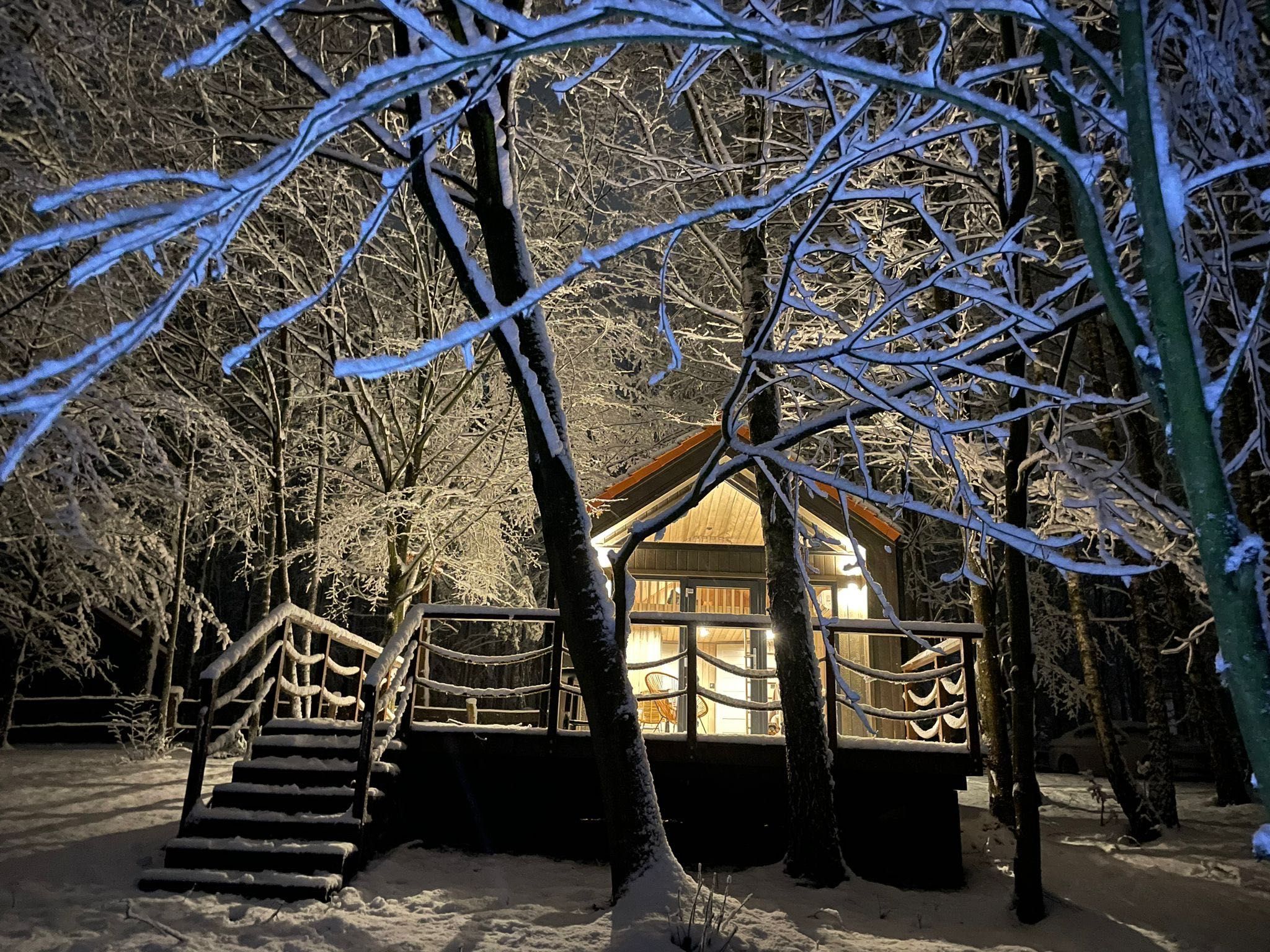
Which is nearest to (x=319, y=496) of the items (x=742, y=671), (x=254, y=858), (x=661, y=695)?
A: (x=661, y=695)

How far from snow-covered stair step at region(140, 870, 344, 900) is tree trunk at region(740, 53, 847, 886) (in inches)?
142

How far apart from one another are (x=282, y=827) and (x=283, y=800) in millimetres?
349

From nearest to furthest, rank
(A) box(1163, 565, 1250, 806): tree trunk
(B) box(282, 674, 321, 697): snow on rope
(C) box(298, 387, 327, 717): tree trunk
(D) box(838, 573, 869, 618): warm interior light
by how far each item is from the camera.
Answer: (B) box(282, 674, 321, 697): snow on rope < (A) box(1163, 565, 1250, 806): tree trunk < (D) box(838, 573, 869, 618): warm interior light < (C) box(298, 387, 327, 717): tree trunk

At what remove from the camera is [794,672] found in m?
6.73

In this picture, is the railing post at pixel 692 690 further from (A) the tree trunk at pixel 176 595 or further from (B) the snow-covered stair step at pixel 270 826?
(A) the tree trunk at pixel 176 595

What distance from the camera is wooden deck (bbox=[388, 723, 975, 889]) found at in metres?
7.12

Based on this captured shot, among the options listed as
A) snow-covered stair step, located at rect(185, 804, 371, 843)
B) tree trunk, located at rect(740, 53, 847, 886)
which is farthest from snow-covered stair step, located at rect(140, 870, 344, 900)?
tree trunk, located at rect(740, 53, 847, 886)

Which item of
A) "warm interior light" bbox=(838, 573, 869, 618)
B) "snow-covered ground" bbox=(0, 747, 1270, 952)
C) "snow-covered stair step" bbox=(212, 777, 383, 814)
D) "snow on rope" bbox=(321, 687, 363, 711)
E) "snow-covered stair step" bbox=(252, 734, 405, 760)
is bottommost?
"snow-covered ground" bbox=(0, 747, 1270, 952)

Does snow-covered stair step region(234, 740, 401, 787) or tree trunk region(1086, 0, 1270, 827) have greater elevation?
tree trunk region(1086, 0, 1270, 827)

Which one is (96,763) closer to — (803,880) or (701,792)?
(701,792)

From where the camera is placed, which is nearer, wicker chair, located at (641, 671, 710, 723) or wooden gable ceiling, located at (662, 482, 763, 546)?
wicker chair, located at (641, 671, 710, 723)

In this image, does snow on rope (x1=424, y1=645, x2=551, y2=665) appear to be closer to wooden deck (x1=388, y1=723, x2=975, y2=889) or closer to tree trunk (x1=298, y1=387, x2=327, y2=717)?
wooden deck (x1=388, y1=723, x2=975, y2=889)

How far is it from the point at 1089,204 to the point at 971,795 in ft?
41.1

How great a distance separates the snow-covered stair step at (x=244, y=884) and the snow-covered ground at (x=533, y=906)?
11 cm
